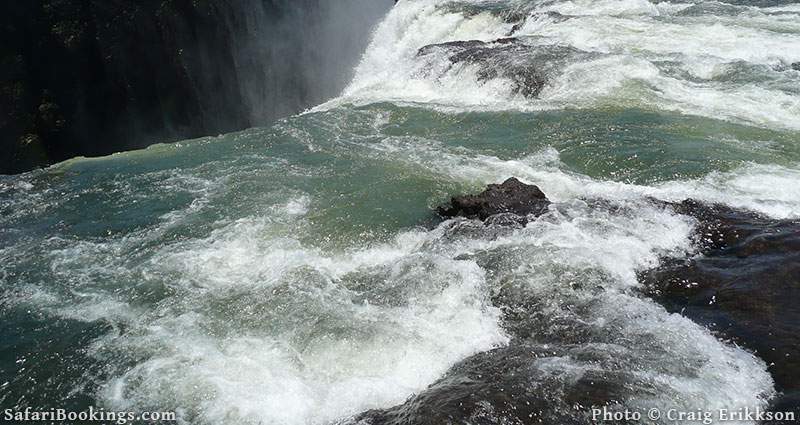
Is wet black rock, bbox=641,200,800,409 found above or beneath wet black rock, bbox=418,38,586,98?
above

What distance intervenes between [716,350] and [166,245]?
7.10 m

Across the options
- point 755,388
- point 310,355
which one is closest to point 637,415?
point 755,388

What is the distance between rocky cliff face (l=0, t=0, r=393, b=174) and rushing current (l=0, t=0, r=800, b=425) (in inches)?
43.6

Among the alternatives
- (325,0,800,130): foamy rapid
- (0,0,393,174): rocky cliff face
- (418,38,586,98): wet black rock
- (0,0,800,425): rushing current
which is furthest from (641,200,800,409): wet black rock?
(0,0,393,174): rocky cliff face

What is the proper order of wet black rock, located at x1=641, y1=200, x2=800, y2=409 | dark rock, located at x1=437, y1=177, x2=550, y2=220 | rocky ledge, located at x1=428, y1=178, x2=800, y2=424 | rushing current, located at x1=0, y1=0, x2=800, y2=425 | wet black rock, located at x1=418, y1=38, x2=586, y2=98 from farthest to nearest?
1. wet black rock, located at x1=418, y1=38, x2=586, y2=98
2. dark rock, located at x1=437, y1=177, x2=550, y2=220
3. rushing current, located at x1=0, y1=0, x2=800, y2=425
4. wet black rock, located at x1=641, y1=200, x2=800, y2=409
5. rocky ledge, located at x1=428, y1=178, x2=800, y2=424

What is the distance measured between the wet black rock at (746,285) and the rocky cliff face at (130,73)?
11817 mm

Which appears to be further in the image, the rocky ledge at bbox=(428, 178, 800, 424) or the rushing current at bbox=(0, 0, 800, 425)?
the rushing current at bbox=(0, 0, 800, 425)

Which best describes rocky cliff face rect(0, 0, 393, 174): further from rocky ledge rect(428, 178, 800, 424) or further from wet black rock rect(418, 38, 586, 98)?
rocky ledge rect(428, 178, 800, 424)

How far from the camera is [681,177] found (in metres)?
9.23

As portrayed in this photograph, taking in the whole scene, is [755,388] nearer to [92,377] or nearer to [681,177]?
[681,177]

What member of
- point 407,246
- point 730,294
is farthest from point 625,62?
point 730,294

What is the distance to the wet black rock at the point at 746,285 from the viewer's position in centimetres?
509

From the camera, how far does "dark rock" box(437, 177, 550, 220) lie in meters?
8.14

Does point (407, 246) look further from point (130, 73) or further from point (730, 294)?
point (130, 73)
